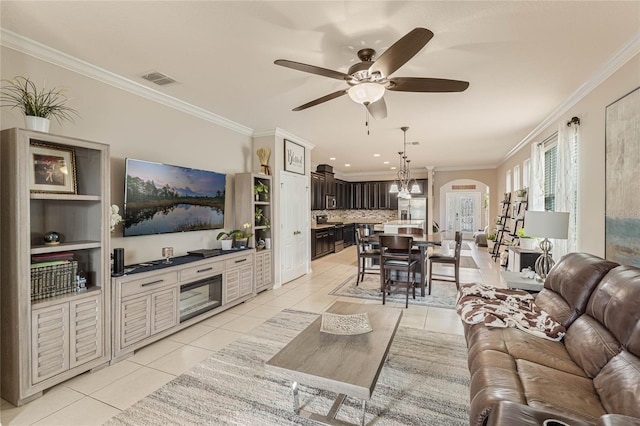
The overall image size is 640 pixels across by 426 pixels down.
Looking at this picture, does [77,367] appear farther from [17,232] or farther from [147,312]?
[17,232]

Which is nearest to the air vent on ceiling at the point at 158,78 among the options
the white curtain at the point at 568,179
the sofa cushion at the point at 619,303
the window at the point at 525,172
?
the sofa cushion at the point at 619,303

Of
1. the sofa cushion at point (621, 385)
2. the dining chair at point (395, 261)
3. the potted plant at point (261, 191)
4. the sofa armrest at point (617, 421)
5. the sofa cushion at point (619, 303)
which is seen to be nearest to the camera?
the sofa armrest at point (617, 421)

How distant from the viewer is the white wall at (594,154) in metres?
2.73

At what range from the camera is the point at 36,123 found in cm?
222

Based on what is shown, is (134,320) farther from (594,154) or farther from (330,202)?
(330,202)

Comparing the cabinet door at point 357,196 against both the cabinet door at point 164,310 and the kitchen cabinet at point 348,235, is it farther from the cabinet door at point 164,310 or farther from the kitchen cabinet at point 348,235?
the cabinet door at point 164,310

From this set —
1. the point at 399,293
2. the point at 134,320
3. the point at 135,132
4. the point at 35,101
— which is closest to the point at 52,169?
the point at 35,101

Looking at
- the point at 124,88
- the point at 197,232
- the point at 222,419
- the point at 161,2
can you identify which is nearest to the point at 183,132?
the point at 124,88

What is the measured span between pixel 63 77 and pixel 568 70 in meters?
4.69

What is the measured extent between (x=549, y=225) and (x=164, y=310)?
397 cm

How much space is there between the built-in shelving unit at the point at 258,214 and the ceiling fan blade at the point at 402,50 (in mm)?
2971

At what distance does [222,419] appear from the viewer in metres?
1.96

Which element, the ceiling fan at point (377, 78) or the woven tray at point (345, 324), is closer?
the ceiling fan at point (377, 78)

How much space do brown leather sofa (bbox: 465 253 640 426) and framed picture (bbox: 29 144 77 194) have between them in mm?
3194
